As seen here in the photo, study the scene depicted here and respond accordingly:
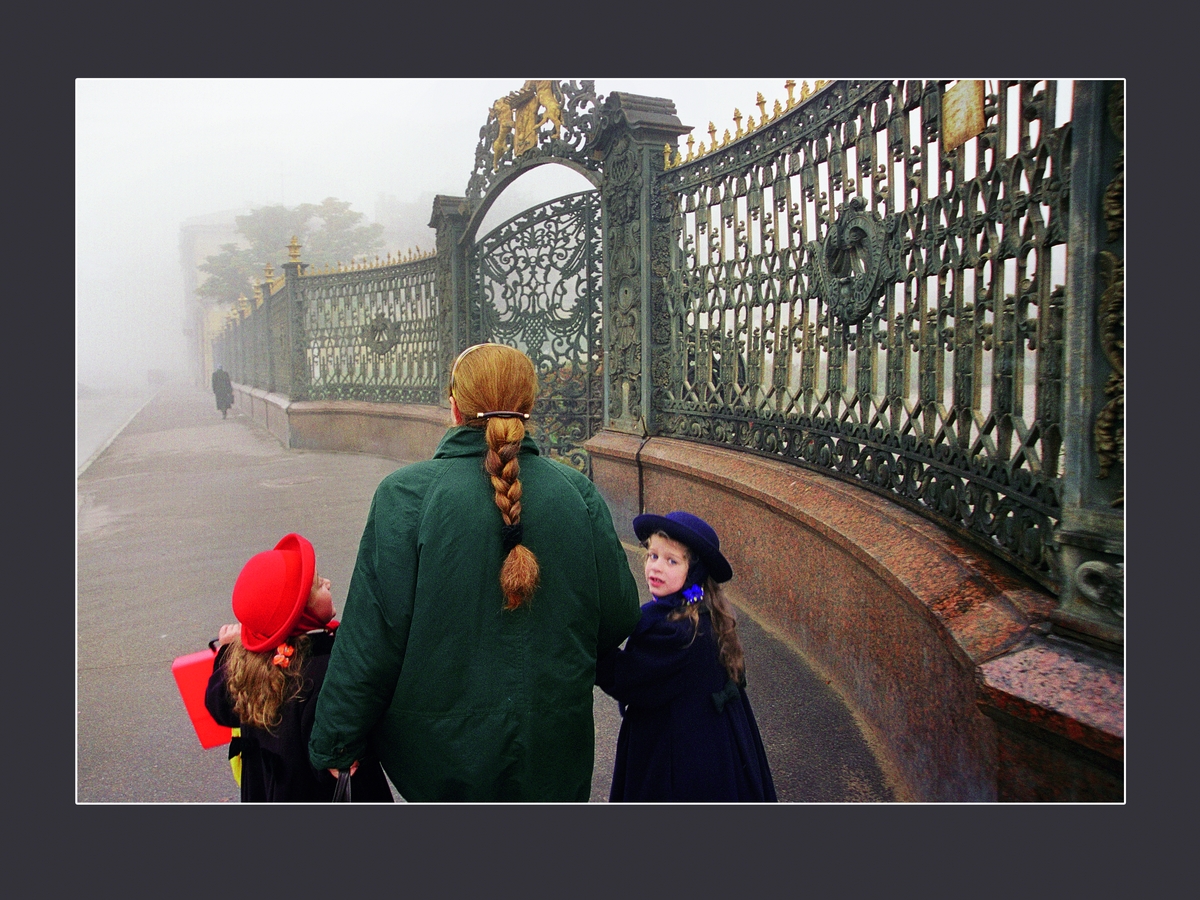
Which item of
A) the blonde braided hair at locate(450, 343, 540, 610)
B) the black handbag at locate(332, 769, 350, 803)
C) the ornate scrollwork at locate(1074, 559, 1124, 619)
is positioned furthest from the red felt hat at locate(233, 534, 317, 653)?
the ornate scrollwork at locate(1074, 559, 1124, 619)

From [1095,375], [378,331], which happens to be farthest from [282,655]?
[378,331]

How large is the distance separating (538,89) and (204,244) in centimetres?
362

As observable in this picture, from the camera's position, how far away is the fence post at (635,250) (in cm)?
611

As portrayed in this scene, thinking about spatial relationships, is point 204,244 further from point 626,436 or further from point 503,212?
point 503,212

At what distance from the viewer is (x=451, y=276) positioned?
909 centimetres

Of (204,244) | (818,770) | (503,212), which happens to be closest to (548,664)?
(818,770)

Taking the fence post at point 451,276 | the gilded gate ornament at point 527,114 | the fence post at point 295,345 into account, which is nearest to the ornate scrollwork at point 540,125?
the gilded gate ornament at point 527,114

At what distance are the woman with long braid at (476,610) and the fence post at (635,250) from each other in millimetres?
4442

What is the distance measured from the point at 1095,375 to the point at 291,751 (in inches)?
82.0

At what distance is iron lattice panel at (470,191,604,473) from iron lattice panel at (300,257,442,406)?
2.01m

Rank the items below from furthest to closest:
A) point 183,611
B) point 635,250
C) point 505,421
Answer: point 635,250 < point 183,611 < point 505,421

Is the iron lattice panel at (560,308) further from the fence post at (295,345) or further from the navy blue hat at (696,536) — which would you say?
the navy blue hat at (696,536)

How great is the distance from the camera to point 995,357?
2660 millimetres

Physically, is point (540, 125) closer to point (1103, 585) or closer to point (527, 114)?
point (527, 114)
